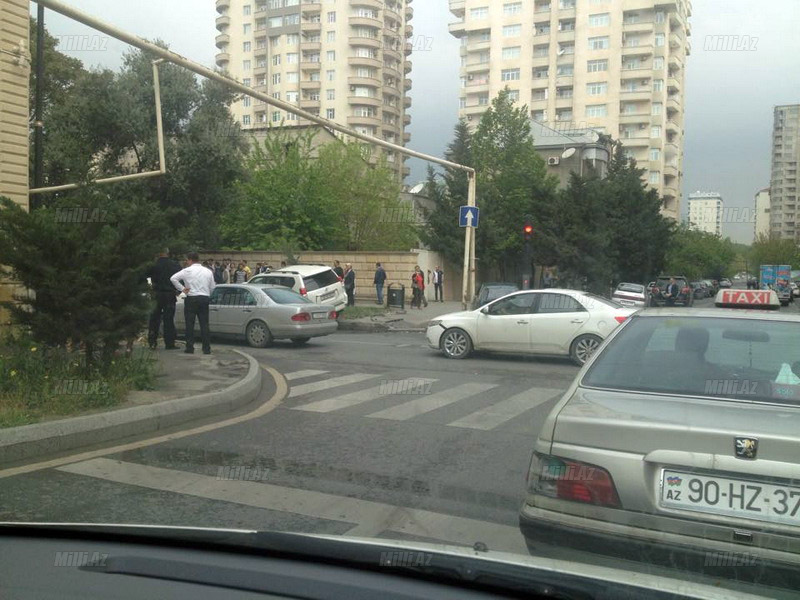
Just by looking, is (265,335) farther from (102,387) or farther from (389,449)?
(389,449)

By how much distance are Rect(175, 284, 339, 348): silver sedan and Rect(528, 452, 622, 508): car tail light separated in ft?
41.7

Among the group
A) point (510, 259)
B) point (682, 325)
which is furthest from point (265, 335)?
point (510, 259)

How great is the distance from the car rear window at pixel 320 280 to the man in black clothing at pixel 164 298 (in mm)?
7666

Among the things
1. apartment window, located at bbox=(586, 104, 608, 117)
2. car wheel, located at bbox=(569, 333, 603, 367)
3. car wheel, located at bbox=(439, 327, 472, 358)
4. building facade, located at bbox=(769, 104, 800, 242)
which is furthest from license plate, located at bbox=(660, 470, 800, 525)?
building facade, located at bbox=(769, 104, 800, 242)

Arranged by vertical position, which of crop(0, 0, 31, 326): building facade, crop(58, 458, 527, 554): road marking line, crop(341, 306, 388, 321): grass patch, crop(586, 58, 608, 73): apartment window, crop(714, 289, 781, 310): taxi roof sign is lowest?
crop(58, 458, 527, 554): road marking line

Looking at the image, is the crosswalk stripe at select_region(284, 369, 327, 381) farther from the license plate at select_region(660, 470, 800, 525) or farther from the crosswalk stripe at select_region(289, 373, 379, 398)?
the license plate at select_region(660, 470, 800, 525)

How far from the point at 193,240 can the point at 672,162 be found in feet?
211

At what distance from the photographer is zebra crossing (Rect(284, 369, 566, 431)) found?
909 centimetres

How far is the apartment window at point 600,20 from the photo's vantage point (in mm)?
78438

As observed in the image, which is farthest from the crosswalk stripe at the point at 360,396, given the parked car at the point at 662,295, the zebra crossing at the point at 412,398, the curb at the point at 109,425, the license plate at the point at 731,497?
the parked car at the point at 662,295

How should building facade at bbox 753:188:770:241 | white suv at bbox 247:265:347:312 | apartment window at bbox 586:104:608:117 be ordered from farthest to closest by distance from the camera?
1. building facade at bbox 753:188:770:241
2. apartment window at bbox 586:104:608:117
3. white suv at bbox 247:265:347:312

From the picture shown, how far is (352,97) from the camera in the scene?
84.8 m

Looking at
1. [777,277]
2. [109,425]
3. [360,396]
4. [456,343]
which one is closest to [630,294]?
[456,343]

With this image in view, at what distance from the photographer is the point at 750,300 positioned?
6441mm
